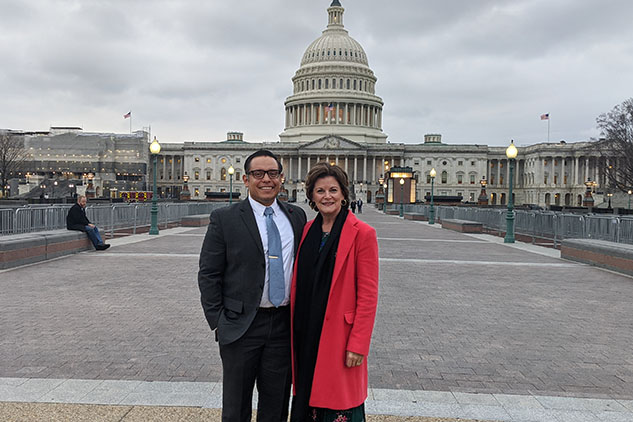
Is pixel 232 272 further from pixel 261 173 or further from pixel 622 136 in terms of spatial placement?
pixel 622 136

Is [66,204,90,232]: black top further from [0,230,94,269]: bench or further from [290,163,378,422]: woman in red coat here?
[290,163,378,422]: woman in red coat

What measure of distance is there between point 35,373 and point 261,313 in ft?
11.6

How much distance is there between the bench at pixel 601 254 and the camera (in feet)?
44.9

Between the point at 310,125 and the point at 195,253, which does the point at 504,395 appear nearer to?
the point at 195,253

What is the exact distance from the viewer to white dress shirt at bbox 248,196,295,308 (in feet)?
12.2

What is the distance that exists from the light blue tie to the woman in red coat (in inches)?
3.6

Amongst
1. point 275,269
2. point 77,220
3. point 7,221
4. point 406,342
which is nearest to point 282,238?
point 275,269

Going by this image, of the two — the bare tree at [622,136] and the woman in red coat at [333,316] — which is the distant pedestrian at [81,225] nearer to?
the woman in red coat at [333,316]

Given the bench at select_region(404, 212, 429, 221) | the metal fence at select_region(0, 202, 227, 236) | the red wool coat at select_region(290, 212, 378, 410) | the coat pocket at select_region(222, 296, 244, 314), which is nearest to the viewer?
the red wool coat at select_region(290, 212, 378, 410)

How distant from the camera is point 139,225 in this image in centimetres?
2712

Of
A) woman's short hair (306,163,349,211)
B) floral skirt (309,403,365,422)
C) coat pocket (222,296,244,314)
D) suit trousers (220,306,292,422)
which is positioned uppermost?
woman's short hair (306,163,349,211)

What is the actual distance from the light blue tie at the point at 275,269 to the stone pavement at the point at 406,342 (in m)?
1.94

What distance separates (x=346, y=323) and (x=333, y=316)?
103 millimetres

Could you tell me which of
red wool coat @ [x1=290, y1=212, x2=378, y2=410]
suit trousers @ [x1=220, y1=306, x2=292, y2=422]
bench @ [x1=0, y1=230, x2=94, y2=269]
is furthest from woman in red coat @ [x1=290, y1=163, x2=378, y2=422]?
bench @ [x1=0, y1=230, x2=94, y2=269]
